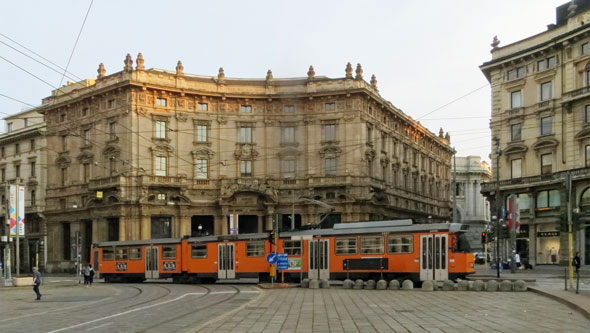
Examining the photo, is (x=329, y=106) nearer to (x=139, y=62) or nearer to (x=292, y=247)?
A: (x=139, y=62)

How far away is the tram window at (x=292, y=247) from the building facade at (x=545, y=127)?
61.6ft

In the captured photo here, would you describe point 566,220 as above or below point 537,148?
below

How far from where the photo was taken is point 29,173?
240ft

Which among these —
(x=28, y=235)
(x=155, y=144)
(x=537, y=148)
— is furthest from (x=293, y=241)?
(x=28, y=235)

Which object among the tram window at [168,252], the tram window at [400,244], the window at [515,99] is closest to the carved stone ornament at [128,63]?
the tram window at [168,252]

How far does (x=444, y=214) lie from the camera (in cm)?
9006

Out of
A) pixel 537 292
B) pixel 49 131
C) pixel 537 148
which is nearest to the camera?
pixel 537 292

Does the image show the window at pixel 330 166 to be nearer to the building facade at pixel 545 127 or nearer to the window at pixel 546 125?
the building facade at pixel 545 127

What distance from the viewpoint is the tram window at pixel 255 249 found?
1417 inches

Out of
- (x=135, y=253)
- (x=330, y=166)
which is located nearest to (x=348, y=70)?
(x=330, y=166)

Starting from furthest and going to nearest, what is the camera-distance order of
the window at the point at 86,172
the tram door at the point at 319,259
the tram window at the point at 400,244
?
the window at the point at 86,172 → the tram door at the point at 319,259 → the tram window at the point at 400,244

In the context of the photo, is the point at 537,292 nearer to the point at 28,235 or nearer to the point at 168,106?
the point at 168,106

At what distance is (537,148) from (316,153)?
1985 cm

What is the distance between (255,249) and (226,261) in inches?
80.9
